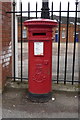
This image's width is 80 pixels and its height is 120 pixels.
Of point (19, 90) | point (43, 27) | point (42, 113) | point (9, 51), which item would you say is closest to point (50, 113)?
point (42, 113)

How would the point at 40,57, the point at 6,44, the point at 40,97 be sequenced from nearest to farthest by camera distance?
1. the point at 40,57
2. the point at 40,97
3. the point at 6,44

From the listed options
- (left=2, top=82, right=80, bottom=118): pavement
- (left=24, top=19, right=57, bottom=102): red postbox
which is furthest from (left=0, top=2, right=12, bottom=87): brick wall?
(left=24, top=19, right=57, bottom=102): red postbox

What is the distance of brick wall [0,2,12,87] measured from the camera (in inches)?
144

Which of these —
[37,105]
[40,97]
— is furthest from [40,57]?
[37,105]

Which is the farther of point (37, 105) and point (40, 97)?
point (40, 97)

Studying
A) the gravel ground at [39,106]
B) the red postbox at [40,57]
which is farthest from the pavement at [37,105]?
the red postbox at [40,57]

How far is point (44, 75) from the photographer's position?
3.24 meters

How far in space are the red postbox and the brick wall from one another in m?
0.79

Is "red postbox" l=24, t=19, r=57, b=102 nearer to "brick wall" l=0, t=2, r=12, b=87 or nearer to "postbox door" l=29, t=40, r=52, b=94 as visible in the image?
"postbox door" l=29, t=40, r=52, b=94

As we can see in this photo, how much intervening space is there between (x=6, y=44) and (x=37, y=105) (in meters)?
1.66

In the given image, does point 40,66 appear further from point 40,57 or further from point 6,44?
point 6,44

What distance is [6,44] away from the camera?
3885mm

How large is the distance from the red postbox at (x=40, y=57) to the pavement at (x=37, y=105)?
210 millimetres

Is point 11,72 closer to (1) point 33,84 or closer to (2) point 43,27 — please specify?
(1) point 33,84
